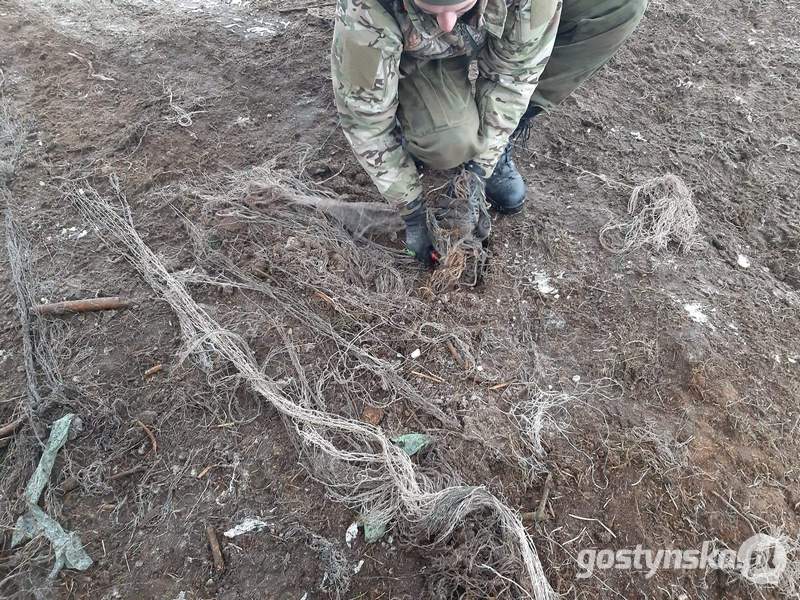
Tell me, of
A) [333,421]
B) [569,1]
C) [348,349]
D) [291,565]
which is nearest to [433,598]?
[291,565]

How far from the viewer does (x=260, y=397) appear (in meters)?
2.07

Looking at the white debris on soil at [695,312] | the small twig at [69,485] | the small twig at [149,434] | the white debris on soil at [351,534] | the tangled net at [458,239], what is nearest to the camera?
the white debris on soil at [351,534]

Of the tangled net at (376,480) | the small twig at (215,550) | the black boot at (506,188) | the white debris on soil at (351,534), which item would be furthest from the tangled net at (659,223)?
the small twig at (215,550)

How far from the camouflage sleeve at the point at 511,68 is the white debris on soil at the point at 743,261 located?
1.27 meters

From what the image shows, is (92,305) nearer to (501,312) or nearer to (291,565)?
(291,565)

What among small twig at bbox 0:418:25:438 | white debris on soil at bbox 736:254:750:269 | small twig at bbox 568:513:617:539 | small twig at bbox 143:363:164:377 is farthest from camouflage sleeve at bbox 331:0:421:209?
small twig at bbox 0:418:25:438

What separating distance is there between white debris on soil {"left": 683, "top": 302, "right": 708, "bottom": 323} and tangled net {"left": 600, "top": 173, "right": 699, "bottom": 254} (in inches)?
13.0

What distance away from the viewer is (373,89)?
2.05 meters

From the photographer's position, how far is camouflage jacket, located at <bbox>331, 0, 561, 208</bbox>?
1929mm

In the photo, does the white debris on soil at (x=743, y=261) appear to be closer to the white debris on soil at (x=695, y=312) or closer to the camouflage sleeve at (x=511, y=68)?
the white debris on soil at (x=695, y=312)

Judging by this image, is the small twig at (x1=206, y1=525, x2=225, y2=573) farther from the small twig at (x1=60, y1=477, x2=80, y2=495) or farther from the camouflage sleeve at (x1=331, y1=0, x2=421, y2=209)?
the camouflage sleeve at (x1=331, y1=0, x2=421, y2=209)

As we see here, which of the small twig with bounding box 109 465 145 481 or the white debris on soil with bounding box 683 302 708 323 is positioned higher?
the white debris on soil with bounding box 683 302 708 323

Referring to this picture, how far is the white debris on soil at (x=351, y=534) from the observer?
5.84ft

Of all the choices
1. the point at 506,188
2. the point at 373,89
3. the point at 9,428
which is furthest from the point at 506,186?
the point at 9,428
